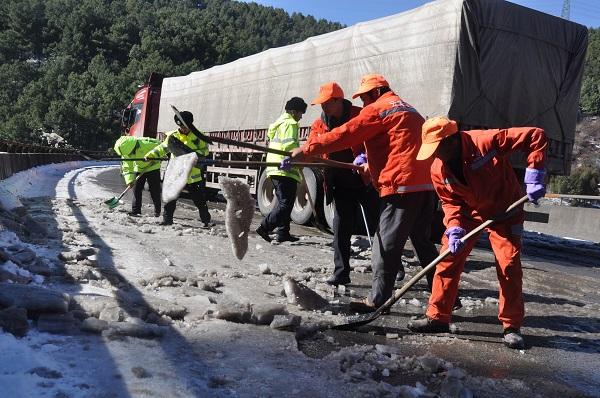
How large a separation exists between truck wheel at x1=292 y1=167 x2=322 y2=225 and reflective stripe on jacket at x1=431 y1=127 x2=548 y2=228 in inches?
168

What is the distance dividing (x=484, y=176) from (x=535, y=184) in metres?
0.34

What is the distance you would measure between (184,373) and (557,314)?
3.27m

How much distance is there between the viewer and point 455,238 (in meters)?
3.64

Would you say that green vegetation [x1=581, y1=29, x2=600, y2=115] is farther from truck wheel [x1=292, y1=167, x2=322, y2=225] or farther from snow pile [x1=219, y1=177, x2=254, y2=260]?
snow pile [x1=219, y1=177, x2=254, y2=260]

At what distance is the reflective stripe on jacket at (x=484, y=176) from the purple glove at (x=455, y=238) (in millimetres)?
83

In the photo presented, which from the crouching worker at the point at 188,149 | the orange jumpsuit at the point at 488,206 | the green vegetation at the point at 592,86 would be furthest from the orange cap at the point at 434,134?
the green vegetation at the point at 592,86

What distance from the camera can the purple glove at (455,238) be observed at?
11.8ft

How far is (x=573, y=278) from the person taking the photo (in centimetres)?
634

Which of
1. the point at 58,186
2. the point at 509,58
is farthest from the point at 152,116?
the point at 509,58

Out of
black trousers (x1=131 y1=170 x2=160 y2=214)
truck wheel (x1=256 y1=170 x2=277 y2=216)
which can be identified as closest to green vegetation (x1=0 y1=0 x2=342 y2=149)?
truck wheel (x1=256 y1=170 x2=277 y2=216)

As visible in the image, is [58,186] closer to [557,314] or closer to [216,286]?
[216,286]

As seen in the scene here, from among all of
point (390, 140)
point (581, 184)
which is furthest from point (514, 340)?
point (581, 184)

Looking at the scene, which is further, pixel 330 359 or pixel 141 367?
pixel 330 359

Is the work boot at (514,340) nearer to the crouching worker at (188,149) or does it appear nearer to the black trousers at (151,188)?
the crouching worker at (188,149)
